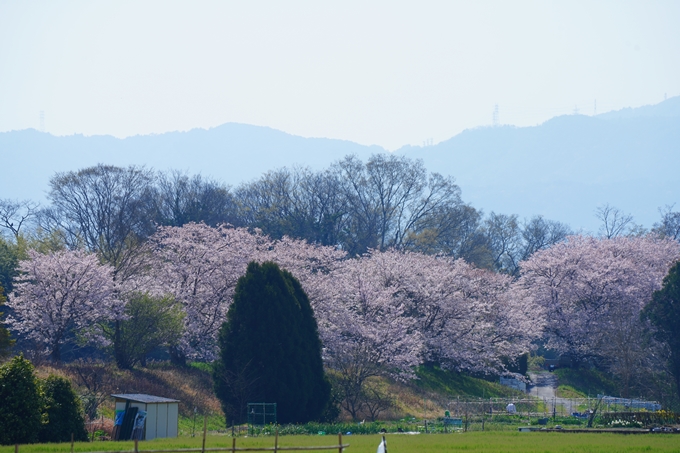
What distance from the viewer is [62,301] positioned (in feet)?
135

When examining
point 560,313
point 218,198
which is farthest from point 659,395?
point 218,198

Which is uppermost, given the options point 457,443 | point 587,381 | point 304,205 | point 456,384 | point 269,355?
point 304,205

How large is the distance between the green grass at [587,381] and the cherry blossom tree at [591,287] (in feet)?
4.52

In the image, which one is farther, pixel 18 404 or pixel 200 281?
pixel 200 281

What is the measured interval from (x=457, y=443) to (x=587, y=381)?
3257cm

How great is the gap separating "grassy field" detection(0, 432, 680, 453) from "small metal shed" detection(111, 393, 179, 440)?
1690 mm

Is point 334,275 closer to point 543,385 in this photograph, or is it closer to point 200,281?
point 200,281

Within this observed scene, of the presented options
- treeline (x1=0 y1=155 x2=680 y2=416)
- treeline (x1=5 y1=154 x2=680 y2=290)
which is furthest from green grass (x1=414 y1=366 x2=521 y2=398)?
treeline (x1=5 y1=154 x2=680 y2=290)

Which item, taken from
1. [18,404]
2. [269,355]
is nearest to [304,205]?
[269,355]

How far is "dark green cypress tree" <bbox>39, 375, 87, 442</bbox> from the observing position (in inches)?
1066

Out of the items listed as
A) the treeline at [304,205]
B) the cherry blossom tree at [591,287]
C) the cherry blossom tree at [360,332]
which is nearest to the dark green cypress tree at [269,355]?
the cherry blossom tree at [360,332]

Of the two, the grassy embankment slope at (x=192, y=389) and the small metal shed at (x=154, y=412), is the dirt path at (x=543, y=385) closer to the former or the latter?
the grassy embankment slope at (x=192, y=389)

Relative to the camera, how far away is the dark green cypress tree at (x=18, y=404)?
25484 millimetres

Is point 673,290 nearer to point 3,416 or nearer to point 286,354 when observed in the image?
point 286,354
